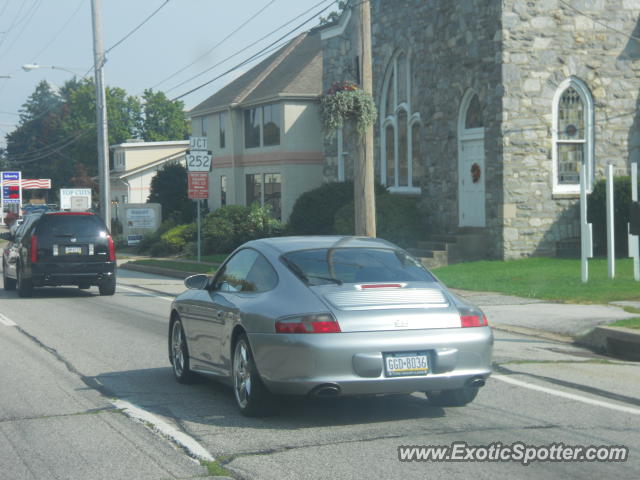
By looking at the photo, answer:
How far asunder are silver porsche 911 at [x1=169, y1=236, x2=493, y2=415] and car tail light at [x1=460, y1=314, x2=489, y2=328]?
0.04 ft

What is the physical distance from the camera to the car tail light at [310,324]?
7137mm

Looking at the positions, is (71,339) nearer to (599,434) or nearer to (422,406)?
(422,406)

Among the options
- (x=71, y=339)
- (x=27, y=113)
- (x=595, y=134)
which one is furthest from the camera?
(x=27, y=113)

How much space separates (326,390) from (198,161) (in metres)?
20.4

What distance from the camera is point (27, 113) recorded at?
14738 centimetres

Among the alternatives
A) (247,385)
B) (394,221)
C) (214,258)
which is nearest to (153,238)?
(214,258)

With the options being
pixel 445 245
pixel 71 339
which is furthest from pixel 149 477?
pixel 445 245

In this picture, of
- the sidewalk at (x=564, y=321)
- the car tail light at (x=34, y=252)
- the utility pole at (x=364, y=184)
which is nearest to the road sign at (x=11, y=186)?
the car tail light at (x=34, y=252)

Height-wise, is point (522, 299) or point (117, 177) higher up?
point (117, 177)

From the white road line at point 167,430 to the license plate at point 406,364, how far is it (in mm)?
1504

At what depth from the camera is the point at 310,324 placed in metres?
7.17

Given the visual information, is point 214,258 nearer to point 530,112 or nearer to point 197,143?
point 197,143

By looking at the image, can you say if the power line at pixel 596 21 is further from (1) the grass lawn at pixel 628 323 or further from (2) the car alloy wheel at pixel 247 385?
(2) the car alloy wheel at pixel 247 385

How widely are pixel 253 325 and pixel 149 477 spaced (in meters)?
1.81
